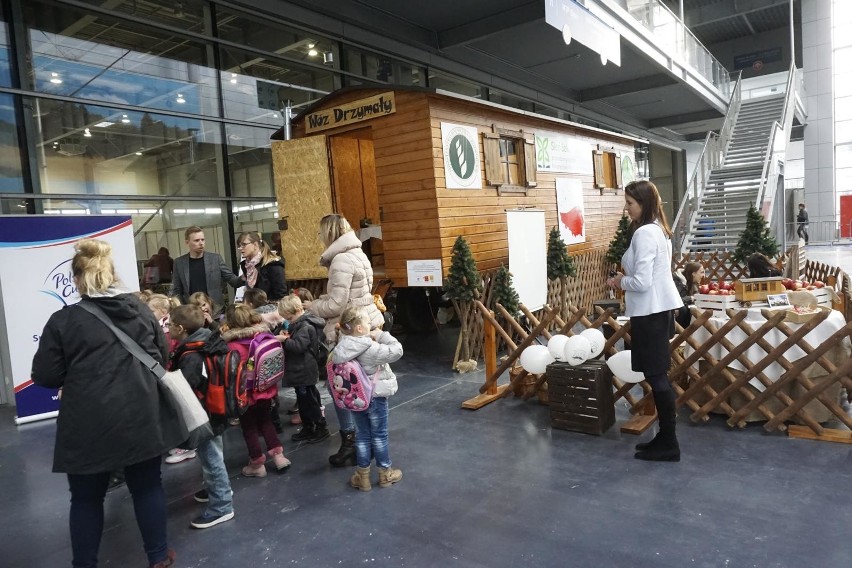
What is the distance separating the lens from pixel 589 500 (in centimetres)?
355

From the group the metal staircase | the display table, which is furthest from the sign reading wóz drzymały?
the metal staircase

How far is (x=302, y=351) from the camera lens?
456cm

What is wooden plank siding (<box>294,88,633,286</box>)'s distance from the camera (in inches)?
287

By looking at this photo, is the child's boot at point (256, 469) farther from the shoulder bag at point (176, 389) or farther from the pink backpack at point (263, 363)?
the shoulder bag at point (176, 389)

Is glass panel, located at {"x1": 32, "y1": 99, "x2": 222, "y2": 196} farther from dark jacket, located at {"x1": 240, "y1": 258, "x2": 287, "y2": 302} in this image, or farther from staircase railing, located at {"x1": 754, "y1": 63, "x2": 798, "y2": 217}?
staircase railing, located at {"x1": 754, "y1": 63, "x2": 798, "y2": 217}

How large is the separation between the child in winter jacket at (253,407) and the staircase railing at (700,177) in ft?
39.0

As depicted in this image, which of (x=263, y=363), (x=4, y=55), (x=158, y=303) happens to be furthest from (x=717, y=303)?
(x=4, y=55)

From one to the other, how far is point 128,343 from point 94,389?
0.25m

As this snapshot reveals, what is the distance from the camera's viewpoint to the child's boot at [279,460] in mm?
4270

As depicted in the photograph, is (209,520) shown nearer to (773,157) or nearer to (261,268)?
(261,268)

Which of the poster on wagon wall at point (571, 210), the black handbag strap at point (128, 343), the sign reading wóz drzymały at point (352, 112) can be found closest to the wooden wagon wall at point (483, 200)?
the poster on wagon wall at point (571, 210)

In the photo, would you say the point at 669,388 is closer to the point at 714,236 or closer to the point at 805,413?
the point at 805,413

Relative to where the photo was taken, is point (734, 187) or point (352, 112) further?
point (734, 187)

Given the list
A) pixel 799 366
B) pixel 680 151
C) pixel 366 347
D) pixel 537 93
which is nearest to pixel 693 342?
pixel 799 366
